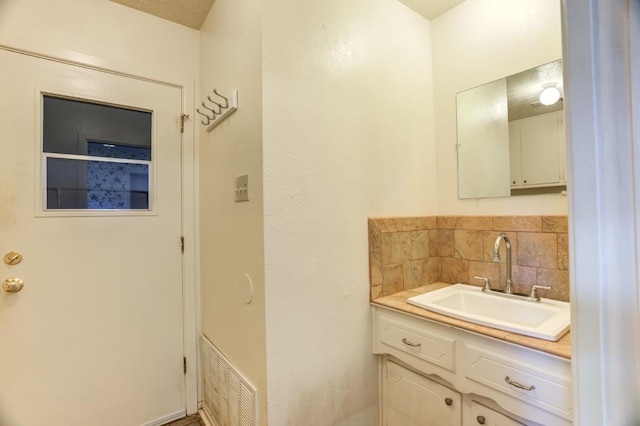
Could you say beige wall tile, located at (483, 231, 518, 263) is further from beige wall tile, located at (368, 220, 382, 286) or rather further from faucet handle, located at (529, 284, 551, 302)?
beige wall tile, located at (368, 220, 382, 286)

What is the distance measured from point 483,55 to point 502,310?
148cm

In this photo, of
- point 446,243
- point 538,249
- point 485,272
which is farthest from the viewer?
point 446,243

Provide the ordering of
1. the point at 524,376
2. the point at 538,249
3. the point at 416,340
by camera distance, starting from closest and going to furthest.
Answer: the point at 524,376 < the point at 416,340 < the point at 538,249

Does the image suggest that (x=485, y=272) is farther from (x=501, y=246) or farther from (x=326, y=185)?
(x=326, y=185)

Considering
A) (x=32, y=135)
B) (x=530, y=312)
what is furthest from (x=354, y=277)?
(x=32, y=135)

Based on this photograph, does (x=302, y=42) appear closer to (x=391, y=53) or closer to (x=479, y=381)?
(x=391, y=53)

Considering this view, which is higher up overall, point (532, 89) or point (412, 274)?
point (532, 89)

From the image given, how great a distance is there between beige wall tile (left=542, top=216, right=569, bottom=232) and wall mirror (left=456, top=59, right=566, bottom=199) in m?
0.14

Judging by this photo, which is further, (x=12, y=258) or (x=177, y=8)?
(x=177, y=8)

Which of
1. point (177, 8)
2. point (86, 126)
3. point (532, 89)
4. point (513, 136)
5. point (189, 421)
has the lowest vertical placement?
point (189, 421)

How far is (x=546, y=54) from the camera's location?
146 centimetres

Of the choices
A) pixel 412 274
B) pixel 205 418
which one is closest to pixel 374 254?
pixel 412 274

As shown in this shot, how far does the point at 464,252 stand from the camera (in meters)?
1.78

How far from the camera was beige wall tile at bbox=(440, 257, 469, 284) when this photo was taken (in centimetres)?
178
